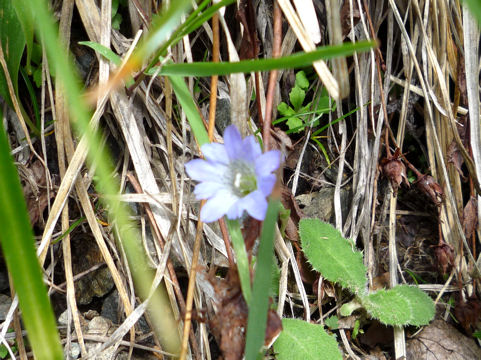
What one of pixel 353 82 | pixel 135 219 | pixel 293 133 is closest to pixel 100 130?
pixel 135 219

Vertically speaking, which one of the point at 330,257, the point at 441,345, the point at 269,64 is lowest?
the point at 441,345

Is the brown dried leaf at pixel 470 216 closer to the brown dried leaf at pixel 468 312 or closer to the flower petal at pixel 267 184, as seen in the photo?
the brown dried leaf at pixel 468 312

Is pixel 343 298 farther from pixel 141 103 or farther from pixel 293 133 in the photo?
pixel 141 103

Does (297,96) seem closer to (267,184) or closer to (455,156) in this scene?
(455,156)

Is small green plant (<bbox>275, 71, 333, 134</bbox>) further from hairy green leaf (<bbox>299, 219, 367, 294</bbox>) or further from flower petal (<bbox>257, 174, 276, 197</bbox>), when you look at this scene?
flower petal (<bbox>257, 174, 276, 197</bbox>)

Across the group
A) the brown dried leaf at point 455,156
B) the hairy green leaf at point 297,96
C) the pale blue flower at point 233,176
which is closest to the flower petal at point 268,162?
the pale blue flower at point 233,176

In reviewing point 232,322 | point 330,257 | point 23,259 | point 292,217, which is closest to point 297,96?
point 292,217

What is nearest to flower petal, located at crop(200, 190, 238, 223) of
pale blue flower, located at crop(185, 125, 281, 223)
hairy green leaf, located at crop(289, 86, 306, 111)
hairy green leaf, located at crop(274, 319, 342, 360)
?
pale blue flower, located at crop(185, 125, 281, 223)
